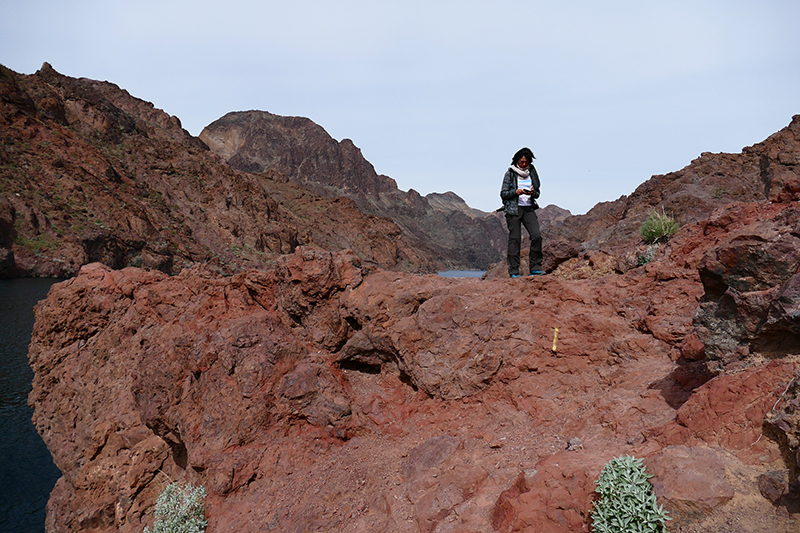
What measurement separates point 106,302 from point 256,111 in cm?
16035

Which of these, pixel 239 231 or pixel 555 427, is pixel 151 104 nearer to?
pixel 239 231

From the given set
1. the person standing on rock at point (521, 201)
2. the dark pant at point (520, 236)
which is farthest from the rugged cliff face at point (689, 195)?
the person standing on rock at point (521, 201)

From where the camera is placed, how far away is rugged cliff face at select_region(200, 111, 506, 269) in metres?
134

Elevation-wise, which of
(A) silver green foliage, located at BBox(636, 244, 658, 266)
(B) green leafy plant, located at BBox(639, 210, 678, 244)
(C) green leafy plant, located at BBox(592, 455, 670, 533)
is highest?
(B) green leafy plant, located at BBox(639, 210, 678, 244)

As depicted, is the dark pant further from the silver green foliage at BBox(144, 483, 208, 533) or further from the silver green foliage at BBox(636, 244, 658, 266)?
the silver green foliage at BBox(144, 483, 208, 533)

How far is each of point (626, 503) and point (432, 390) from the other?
9.93ft

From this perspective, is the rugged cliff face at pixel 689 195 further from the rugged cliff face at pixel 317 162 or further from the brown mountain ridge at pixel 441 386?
the rugged cliff face at pixel 317 162

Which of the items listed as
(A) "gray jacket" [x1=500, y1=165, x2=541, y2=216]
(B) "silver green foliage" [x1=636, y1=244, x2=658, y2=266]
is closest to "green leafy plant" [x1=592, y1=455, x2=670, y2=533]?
(A) "gray jacket" [x1=500, y1=165, x2=541, y2=216]

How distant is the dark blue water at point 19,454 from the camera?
10.2 meters

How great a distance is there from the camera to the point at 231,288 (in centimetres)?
743

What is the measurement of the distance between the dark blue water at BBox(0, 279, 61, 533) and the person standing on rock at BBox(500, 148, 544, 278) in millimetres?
12728

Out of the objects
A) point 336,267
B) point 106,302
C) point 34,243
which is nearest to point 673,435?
point 336,267

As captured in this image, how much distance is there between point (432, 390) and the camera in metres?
5.52

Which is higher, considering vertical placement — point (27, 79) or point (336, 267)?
point (27, 79)
